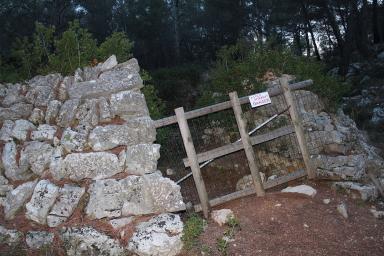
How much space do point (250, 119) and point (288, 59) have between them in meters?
2.09

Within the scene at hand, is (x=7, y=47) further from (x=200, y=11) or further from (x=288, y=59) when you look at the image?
(x=200, y=11)

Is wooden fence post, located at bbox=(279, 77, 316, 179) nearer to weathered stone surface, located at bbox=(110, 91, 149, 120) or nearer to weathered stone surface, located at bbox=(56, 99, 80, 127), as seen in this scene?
weathered stone surface, located at bbox=(110, 91, 149, 120)

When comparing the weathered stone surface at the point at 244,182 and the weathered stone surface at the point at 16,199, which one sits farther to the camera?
the weathered stone surface at the point at 244,182

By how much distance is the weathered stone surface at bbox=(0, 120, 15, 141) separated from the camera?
6297 mm

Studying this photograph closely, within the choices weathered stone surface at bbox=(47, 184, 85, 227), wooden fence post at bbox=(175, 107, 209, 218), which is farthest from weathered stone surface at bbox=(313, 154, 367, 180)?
weathered stone surface at bbox=(47, 184, 85, 227)

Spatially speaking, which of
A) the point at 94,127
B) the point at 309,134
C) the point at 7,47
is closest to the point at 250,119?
the point at 309,134

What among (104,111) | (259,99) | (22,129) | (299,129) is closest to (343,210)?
(299,129)

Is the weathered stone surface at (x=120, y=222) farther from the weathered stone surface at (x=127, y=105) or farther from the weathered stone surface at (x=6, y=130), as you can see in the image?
the weathered stone surface at (x=6, y=130)

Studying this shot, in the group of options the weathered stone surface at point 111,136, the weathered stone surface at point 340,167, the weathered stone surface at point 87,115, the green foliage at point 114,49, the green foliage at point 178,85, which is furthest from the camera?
the green foliage at point 178,85

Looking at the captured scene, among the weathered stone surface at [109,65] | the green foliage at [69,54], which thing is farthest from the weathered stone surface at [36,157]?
the green foliage at [69,54]

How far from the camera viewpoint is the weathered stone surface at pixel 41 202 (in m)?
5.67

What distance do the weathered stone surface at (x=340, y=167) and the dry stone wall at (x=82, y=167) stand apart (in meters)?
3.41

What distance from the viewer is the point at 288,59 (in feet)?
31.5

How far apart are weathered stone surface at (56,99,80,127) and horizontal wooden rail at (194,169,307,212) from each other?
2.56 m
